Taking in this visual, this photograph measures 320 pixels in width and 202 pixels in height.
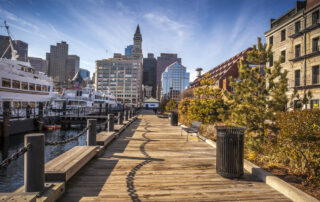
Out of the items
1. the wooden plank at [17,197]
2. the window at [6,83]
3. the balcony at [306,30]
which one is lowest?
the wooden plank at [17,197]

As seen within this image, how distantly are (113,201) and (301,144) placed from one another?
15.0 ft

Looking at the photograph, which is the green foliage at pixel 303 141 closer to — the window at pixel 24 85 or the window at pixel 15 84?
the window at pixel 15 84

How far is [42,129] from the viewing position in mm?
23250

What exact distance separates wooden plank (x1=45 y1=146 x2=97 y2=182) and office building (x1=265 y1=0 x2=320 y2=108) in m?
24.0

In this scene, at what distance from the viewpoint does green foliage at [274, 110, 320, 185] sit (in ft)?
13.6

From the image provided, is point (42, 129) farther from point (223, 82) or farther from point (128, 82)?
point (128, 82)

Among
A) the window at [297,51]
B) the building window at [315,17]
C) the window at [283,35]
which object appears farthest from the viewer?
the window at [283,35]

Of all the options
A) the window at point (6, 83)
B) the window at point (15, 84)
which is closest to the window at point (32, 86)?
the window at point (15, 84)

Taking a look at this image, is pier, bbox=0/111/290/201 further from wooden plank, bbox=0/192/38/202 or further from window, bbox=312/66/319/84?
window, bbox=312/66/319/84

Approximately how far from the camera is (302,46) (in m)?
23.1

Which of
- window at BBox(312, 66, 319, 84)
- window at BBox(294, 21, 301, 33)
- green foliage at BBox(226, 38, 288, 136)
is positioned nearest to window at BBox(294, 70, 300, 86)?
A: window at BBox(312, 66, 319, 84)

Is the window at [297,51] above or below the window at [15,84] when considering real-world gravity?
above

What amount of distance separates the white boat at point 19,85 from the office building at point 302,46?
34404mm

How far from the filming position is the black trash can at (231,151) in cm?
420
